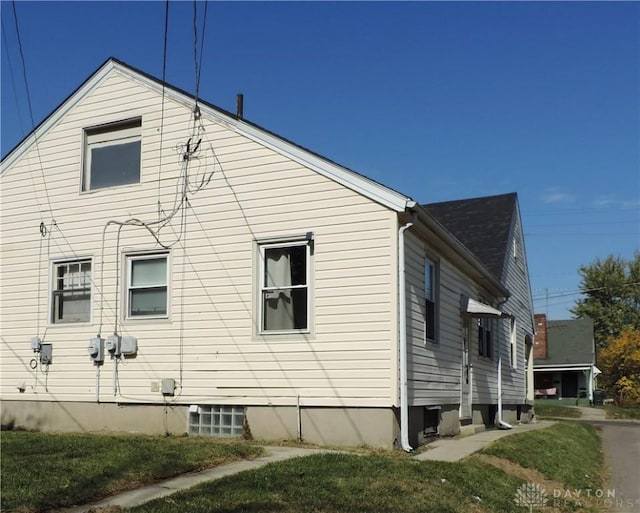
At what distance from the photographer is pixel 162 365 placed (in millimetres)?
12109

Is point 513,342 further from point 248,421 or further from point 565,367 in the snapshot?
point 565,367

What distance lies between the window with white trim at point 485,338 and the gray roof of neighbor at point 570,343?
88.3 ft

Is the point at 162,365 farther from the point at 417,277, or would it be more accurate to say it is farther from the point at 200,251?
the point at 417,277

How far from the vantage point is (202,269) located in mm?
12023

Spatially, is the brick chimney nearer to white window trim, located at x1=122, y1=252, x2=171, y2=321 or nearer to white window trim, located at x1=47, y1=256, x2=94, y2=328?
white window trim, located at x1=122, y1=252, x2=171, y2=321

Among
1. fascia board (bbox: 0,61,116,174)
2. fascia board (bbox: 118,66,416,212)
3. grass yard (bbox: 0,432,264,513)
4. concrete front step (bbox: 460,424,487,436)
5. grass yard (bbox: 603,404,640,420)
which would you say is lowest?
grass yard (bbox: 603,404,640,420)

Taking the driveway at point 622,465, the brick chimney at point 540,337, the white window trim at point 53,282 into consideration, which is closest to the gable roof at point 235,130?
the white window trim at point 53,282

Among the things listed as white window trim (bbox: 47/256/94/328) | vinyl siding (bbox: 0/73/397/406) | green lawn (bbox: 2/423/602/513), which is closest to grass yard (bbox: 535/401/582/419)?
green lawn (bbox: 2/423/602/513)

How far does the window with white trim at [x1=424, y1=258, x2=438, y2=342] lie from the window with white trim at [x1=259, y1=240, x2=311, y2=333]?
2384 millimetres

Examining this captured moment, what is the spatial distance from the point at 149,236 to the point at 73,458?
16.0 feet

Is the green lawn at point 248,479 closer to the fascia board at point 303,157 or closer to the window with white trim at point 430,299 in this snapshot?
the window with white trim at point 430,299

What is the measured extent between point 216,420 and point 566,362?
120 feet

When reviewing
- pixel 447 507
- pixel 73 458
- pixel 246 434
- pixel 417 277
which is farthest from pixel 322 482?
pixel 417 277

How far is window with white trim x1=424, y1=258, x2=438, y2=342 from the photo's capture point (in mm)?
12664
